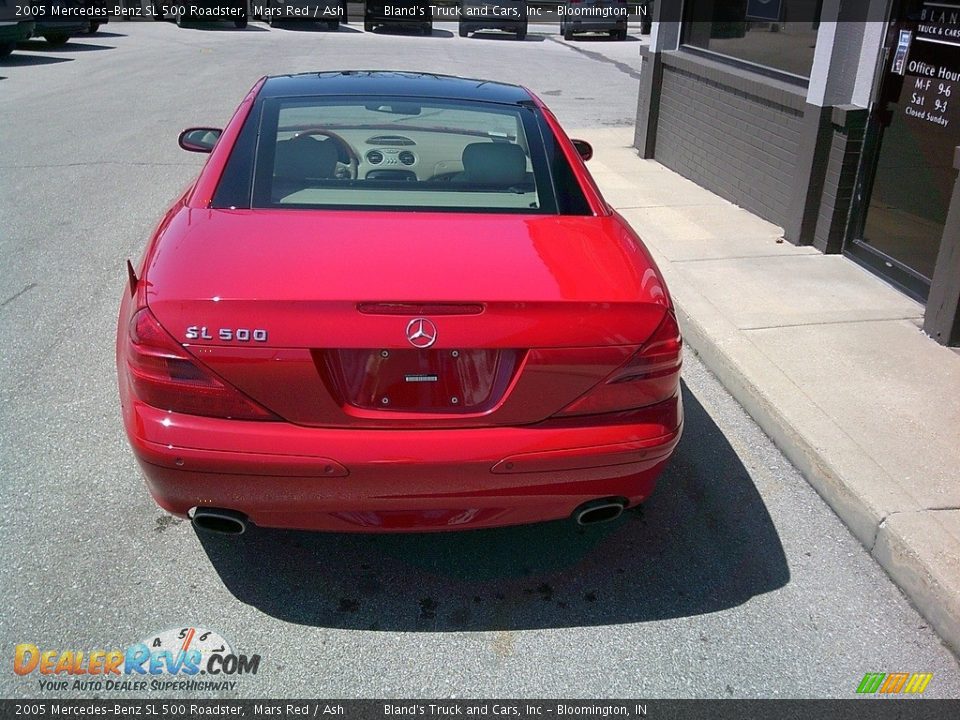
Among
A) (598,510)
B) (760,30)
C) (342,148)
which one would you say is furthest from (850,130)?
(598,510)

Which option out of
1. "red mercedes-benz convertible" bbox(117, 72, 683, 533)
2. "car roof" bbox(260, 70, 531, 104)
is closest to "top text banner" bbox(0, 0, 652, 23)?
"car roof" bbox(260, 70, 531, 104)

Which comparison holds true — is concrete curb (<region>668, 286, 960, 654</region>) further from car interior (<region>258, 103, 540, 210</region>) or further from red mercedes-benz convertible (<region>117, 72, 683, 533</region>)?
car interior (<region>258, 103, 540, 210</region>)

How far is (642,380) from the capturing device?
9.44 feet

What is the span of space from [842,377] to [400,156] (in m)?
2.50

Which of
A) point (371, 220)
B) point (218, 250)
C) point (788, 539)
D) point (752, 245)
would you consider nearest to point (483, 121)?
point (371, 220)

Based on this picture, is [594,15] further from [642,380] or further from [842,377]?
[642,380]

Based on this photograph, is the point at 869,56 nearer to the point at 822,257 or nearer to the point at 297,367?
the point at 822,257

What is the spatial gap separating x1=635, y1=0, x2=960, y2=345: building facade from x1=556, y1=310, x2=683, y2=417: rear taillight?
2.91 meters

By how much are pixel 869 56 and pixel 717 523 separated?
4.28 meters

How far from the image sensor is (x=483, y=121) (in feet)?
13.1

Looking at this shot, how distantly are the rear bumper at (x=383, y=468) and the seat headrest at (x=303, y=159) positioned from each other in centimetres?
117

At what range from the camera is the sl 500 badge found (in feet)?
8.66

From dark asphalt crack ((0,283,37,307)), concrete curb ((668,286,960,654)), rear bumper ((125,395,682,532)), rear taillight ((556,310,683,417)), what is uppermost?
rear taillight ((556,310,683,417))

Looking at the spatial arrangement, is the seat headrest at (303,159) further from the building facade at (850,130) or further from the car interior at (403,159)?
the building facade at (850,130)
